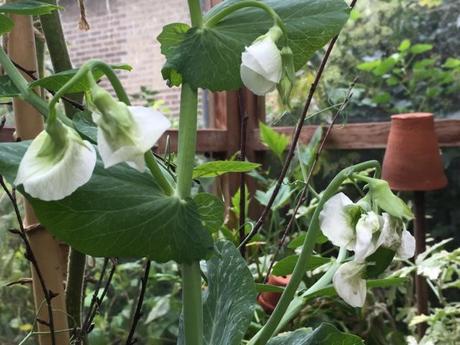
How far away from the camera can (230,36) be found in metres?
0.36

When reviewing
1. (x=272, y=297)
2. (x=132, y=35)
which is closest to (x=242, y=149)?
(x=272, y=297)

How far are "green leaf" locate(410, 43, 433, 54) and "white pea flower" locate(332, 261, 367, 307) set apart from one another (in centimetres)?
138

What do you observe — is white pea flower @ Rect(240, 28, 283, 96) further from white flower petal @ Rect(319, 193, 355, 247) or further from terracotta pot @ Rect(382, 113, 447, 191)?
terracotta pot @ Rect(382, 113, 447, 191)

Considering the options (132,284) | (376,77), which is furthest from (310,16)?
(376,77)

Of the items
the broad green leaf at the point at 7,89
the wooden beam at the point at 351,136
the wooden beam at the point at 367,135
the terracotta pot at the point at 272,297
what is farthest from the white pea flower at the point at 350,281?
the wooden beam at the point at 367,135

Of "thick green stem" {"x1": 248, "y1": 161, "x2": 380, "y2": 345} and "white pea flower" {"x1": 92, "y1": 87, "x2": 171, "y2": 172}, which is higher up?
"white pea flower" {"x1": 92, "y1": 87, "x2": 171, "y2": 172}

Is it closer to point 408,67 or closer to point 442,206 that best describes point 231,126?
point 408,67

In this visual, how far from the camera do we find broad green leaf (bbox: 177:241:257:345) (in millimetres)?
395

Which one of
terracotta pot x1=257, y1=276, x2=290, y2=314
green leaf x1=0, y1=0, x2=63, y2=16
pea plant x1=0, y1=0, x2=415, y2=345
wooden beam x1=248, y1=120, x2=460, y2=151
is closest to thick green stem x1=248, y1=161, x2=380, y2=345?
pea plant x1=0, y1=0, x2=415, y2=345

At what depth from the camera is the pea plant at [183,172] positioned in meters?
0.25

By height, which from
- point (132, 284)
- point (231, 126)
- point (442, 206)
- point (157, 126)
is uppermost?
point (157, 126)

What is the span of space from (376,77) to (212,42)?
1.42 meters

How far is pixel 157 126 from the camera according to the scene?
0.83 feet

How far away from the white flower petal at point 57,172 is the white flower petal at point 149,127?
27 millimetres
